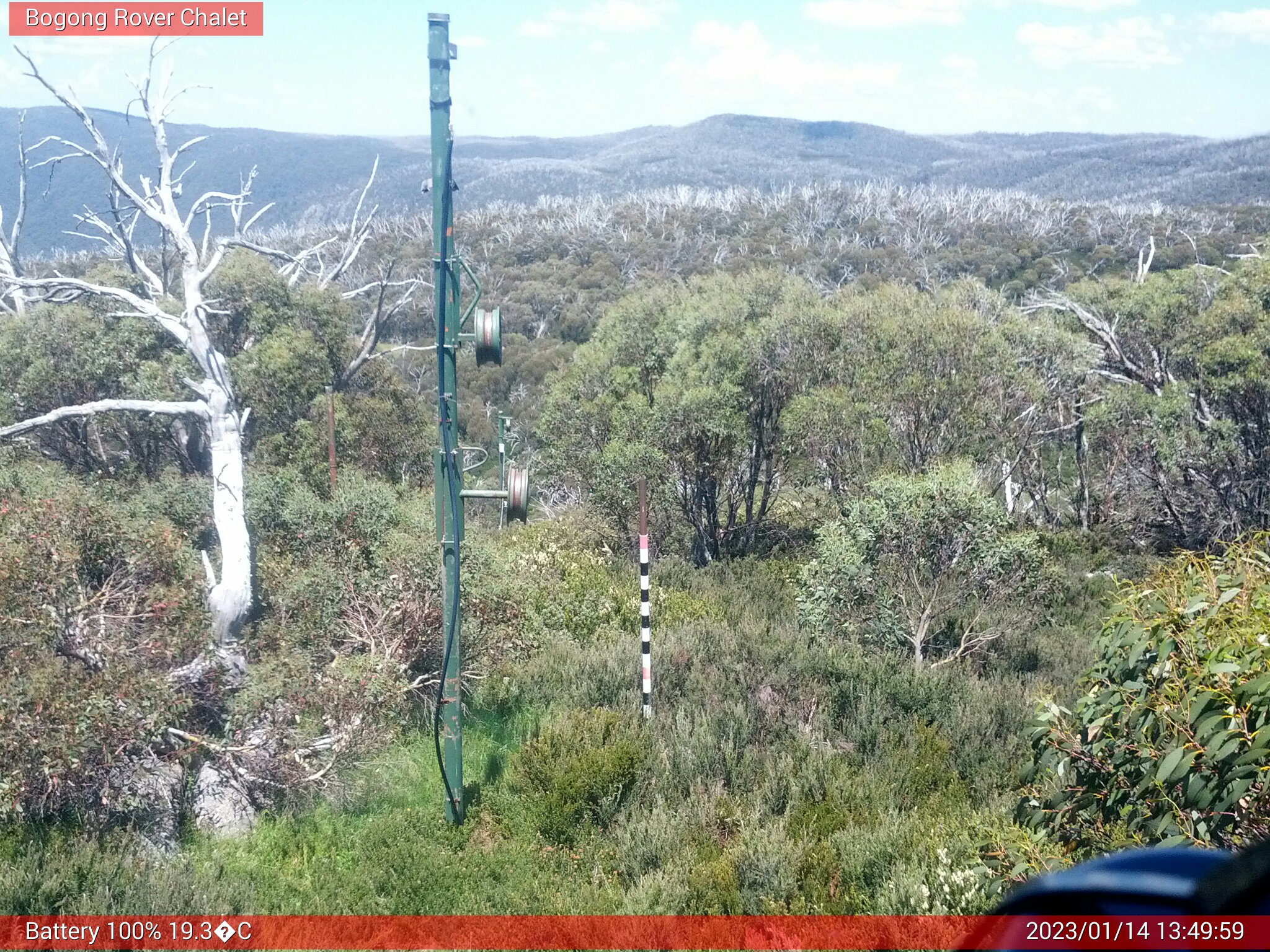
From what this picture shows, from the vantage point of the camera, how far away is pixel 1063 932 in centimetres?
94

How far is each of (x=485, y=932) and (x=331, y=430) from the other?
10.5 metres

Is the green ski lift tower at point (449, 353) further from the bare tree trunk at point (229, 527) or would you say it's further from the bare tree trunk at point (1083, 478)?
the bare tree trunk at point (1083, 478)

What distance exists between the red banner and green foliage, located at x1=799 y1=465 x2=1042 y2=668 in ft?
22.0

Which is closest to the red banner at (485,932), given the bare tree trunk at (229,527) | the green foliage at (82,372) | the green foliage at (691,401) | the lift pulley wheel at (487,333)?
the lift pulley wheel at (487,333)

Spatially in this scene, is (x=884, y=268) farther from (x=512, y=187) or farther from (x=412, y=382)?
(x=512, y=187)

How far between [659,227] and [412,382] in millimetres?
36835

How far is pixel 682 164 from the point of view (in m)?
148

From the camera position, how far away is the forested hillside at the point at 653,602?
527 centimetres

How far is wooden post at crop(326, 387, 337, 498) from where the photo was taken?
1456cm

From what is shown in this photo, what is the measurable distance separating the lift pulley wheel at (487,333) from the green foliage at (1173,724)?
3712mm

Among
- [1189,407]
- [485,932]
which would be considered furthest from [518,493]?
[1189,407]

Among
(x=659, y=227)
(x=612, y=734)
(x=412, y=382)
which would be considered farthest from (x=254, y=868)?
(x=659, y=227)

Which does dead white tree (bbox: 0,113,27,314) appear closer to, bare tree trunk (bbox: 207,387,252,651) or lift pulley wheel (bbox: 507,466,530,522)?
→ bare tree trunk (bbox: 207,387,252,651)

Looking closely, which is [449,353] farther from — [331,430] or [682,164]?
[682,164]
